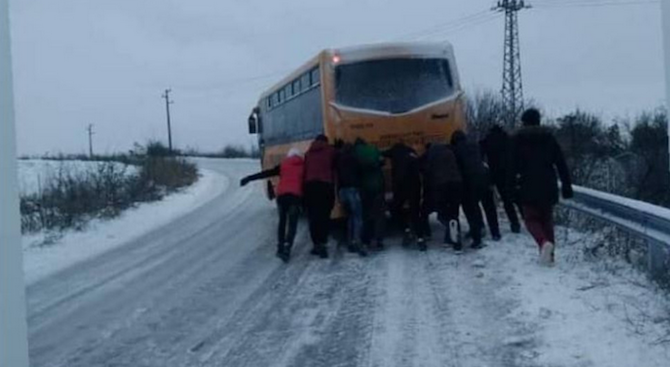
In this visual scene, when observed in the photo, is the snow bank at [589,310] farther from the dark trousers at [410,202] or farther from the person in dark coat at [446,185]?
the dark trousers at [410,202]

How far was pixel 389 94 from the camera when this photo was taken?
1633cm

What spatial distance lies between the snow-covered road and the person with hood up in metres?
0.41

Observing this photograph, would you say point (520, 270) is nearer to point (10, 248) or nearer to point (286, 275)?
point (286, 275)

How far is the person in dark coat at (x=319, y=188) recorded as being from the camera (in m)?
14.0

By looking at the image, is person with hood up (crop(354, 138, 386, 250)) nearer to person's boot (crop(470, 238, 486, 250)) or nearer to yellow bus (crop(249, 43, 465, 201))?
person's boot (crop(470, 238, 486, 250))

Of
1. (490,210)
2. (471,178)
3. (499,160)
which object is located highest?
(499,160)

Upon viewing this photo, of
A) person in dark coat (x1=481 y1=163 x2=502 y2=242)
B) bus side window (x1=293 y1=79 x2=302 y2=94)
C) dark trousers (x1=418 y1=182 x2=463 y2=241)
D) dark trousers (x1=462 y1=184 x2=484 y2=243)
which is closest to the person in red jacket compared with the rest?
dark trousers (x1=418 y1=182 x2=463 y2=241)

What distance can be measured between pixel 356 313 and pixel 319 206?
4525 mm

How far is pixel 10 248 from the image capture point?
98.0 inches

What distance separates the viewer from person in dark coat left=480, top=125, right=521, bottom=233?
48.3ft

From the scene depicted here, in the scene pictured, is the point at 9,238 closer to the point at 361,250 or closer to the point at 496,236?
the point at 361,250

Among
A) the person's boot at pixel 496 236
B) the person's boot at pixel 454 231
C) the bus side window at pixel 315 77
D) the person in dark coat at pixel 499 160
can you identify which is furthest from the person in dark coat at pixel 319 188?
the bus side window at pixel 315 77

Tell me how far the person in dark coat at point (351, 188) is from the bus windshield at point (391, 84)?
195 centimetres

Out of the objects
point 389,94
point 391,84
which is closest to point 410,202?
point 389,94
